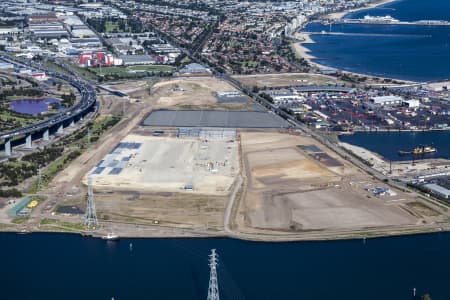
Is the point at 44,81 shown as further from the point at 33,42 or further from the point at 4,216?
A: the point at 4,216

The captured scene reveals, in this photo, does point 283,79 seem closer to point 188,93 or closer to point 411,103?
point 188,93

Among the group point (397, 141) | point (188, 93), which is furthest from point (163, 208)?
point (188, 93)

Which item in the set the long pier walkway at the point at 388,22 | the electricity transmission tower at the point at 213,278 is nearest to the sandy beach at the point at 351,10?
the long pier walkway at the point at 388,22

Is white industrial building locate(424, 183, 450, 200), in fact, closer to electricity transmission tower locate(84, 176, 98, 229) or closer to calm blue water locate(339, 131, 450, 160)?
calm blue water locate(339, 131, 450, 160)

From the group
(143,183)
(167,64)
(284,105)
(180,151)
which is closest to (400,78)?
→ (284,105)

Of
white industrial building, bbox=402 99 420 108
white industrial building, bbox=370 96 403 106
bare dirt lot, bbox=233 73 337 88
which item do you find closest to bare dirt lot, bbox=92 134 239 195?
white industrial building, bbox=370 96 403 106

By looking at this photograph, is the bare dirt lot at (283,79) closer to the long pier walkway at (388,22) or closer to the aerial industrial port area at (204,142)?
the aerial industrial port area at (204,142)
